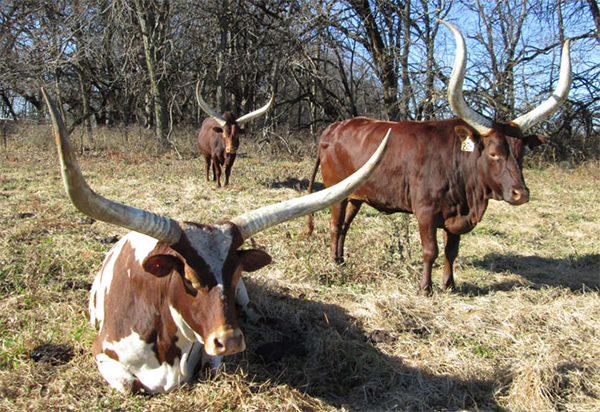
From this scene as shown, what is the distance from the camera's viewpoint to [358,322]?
3789mm

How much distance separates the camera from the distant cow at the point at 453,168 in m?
4.05

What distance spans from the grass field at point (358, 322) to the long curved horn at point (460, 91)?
156cm

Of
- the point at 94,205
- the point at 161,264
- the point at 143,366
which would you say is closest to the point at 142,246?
the point at 161,264

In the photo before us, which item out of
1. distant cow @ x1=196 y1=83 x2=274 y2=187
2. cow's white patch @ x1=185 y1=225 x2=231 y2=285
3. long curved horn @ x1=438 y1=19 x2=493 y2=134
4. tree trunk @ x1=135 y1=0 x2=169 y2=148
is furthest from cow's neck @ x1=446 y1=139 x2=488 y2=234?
tree trunk @ x1=135 y1=0 x2=169 y2=148

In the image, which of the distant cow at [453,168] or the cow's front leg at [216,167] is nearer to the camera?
the distant cow at [453,168]

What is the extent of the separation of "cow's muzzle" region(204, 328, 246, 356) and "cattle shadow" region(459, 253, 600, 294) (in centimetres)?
312

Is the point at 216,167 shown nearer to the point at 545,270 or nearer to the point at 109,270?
the point at 545,270

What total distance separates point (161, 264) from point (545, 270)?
4.51 m

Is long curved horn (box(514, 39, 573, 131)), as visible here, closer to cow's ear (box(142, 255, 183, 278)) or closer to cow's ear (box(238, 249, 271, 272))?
cow's ear (box(238, 249, 271, 272))

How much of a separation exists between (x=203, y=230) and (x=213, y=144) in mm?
7849

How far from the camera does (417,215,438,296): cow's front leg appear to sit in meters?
4.37

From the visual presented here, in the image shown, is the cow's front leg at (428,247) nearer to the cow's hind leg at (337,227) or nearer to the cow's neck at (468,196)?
the cow's neck at (468,196)

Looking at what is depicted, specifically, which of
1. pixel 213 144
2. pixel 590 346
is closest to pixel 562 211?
pixel 590 346

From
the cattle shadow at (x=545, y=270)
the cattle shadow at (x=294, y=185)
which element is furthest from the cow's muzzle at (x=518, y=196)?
Answer: the cattle shadow at (x=294, y=185)
